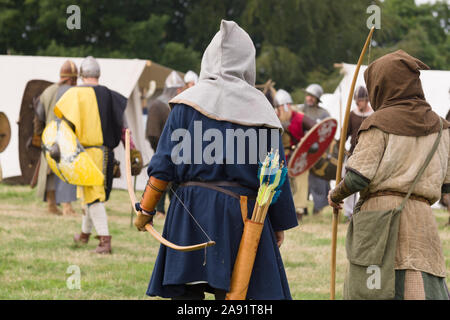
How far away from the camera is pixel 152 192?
3.62 m

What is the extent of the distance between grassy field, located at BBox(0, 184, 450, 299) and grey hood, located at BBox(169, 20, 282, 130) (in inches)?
87.1

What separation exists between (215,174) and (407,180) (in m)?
0.85

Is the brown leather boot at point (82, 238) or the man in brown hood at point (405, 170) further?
the brown leather boot at point (82, 238)

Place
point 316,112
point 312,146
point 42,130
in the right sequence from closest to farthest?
point 42,130
point 312,146
point 316,112

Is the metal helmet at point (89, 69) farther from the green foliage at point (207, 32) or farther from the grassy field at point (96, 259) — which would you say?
the green foliage at point (207, 32)

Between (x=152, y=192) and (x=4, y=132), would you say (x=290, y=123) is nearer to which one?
(x=4, y=132)

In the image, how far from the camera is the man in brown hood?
3.61 metres

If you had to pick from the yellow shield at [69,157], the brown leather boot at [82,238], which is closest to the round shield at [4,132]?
the brown leather boot at [82,238]

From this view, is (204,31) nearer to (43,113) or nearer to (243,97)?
(43,113)

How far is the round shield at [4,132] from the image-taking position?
38.8ft

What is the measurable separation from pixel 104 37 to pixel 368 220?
21827 millimetres

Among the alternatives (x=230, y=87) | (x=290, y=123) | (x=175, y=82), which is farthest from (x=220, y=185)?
(x=175, y=82)

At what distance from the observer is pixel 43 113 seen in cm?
870
